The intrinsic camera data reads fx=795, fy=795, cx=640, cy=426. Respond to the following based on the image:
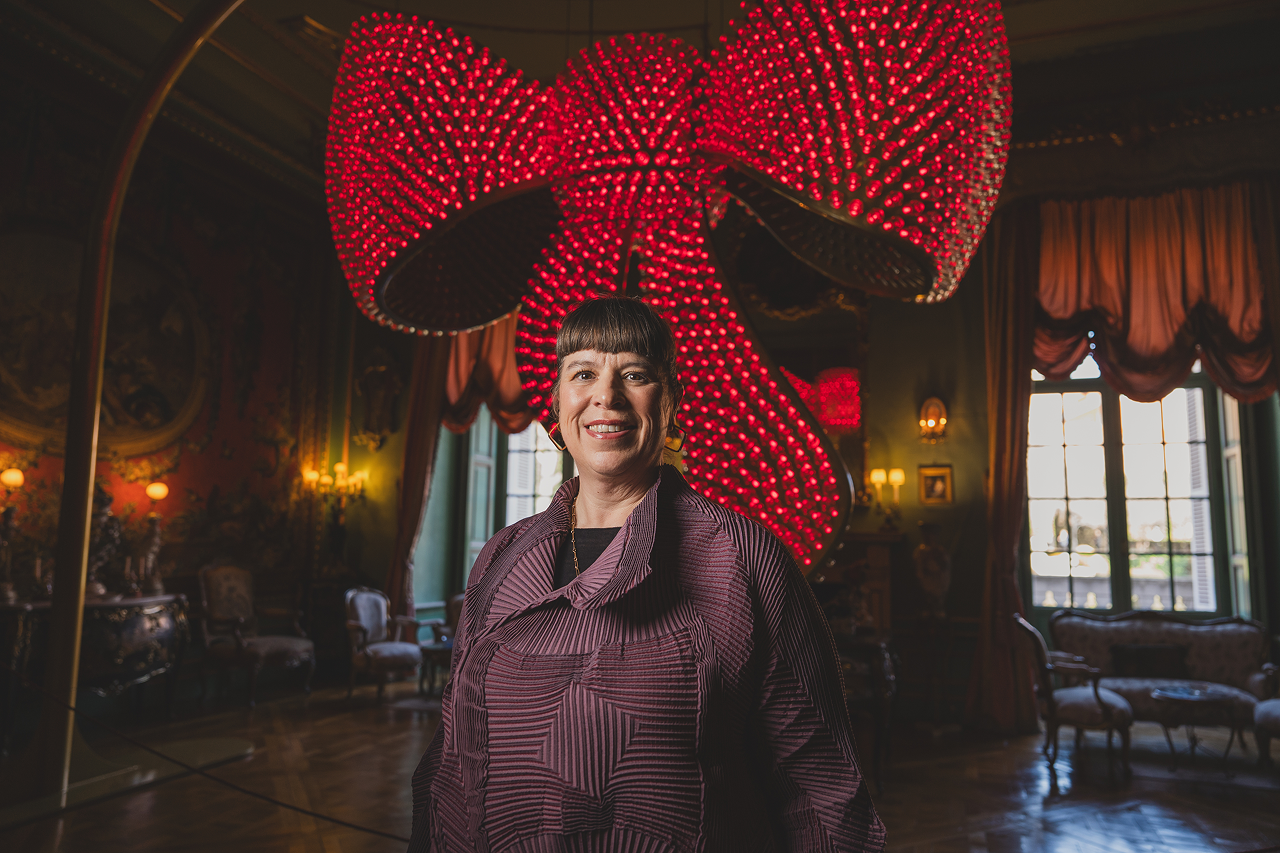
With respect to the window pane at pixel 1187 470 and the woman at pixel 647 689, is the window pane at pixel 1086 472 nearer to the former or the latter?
the window pane at pixel 1187 470

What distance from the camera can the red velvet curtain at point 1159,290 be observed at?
595cm

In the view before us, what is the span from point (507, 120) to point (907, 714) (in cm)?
587

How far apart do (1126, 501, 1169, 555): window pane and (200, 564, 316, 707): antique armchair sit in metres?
7.18

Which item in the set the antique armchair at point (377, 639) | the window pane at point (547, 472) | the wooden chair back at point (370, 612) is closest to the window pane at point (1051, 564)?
the window pane at point (547, 472)

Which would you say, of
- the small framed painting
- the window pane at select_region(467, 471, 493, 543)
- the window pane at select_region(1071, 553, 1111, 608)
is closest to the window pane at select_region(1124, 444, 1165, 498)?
the window pane at select_region(1071, 553, 1111, 608)

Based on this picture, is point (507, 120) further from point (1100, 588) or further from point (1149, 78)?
point (1100, 588)

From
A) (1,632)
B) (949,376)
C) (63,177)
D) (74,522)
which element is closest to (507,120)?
(74,522)

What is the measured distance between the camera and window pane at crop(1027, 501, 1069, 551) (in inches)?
276

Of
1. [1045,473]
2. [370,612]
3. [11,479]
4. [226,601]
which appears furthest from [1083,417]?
[11,479]

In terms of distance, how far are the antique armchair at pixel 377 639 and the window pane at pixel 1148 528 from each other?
629 cm

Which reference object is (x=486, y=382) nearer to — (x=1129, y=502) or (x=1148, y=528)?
(x=1129, y=502)

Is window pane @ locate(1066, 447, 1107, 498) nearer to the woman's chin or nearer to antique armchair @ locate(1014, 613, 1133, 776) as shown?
antique armchair @ locate(1014, 613, 1133, 776)

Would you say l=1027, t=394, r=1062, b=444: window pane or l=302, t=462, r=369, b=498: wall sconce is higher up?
l=1027, t=394, r=1062, b=444: window pane

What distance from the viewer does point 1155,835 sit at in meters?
3.68
